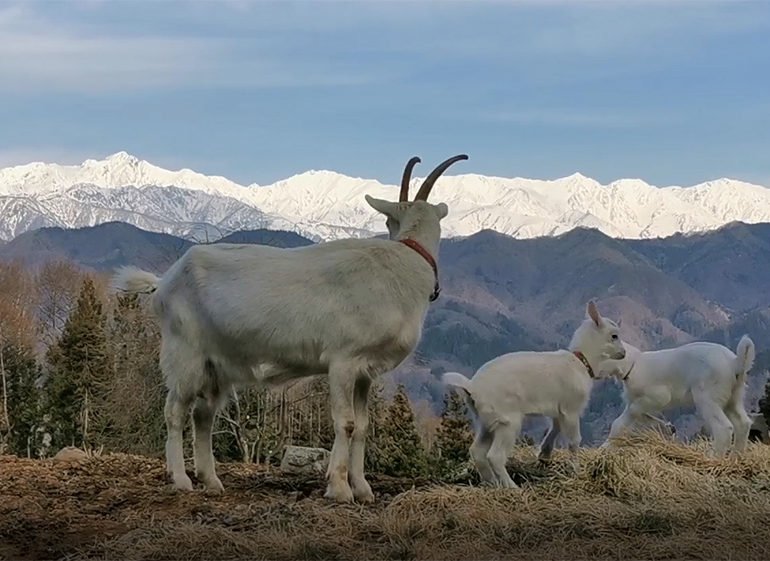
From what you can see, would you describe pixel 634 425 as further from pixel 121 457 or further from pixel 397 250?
pixel 121 457

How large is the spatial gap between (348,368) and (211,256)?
170 centimetres

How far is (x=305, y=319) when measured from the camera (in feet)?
30.0

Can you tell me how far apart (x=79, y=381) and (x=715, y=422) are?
3771 centimetres

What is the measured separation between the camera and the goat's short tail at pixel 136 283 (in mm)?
10156

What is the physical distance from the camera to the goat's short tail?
10156mm

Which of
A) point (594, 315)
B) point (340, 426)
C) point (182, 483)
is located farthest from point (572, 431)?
point (182, 483)

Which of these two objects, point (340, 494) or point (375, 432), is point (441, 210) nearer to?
point (340, 494)

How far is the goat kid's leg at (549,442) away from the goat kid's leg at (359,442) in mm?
2155

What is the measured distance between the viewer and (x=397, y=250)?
941cm

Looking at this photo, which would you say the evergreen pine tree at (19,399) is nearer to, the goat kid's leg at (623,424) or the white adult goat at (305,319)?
the goat kid's leg at (623,424)

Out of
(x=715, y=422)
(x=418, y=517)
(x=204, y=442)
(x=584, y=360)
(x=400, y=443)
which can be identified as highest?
(x=584, y=360)

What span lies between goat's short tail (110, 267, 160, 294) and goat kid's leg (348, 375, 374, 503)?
2.15 meters

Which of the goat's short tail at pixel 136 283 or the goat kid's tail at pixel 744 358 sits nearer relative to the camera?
the goat's short tail at pixel 136 283

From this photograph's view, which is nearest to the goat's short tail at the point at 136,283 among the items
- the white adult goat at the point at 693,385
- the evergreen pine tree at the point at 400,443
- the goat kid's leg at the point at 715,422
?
the white adult goat at the point at 693,385
